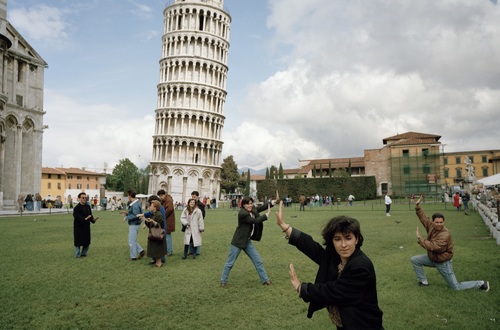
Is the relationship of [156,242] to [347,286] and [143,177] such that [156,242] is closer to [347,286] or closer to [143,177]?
[347,286]

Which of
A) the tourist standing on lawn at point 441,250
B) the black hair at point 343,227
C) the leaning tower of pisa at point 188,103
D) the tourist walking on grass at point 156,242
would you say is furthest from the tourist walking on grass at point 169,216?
the leaning tower of pisa at point 188,103

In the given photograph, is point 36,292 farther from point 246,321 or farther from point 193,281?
point 246,321

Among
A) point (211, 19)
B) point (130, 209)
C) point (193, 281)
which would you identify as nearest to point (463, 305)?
point (193, 281)

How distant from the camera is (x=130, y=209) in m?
10.9

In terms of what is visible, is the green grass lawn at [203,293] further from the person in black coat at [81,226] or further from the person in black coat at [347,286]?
the person in black coat at [347,286]

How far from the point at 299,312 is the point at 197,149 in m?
59.6

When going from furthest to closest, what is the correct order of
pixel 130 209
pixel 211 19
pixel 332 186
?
pixel 211 19, pixel 332 186, pixel 130 209

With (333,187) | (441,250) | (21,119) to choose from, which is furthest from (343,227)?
(333,187)

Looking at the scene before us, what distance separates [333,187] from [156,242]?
176 ft

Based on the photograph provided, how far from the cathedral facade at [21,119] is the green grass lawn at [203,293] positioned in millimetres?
30258

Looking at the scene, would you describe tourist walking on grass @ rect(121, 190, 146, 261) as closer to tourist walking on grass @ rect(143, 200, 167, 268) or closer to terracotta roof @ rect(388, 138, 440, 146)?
tourist walking on grass @ rect(143, 200, 167, 268)

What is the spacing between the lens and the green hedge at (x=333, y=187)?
61031 mm

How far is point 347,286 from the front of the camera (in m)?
2.94

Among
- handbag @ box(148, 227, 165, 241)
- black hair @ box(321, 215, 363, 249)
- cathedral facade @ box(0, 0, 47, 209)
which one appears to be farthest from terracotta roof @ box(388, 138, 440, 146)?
Result: black hair @ box(321, 215, 363, 249)
